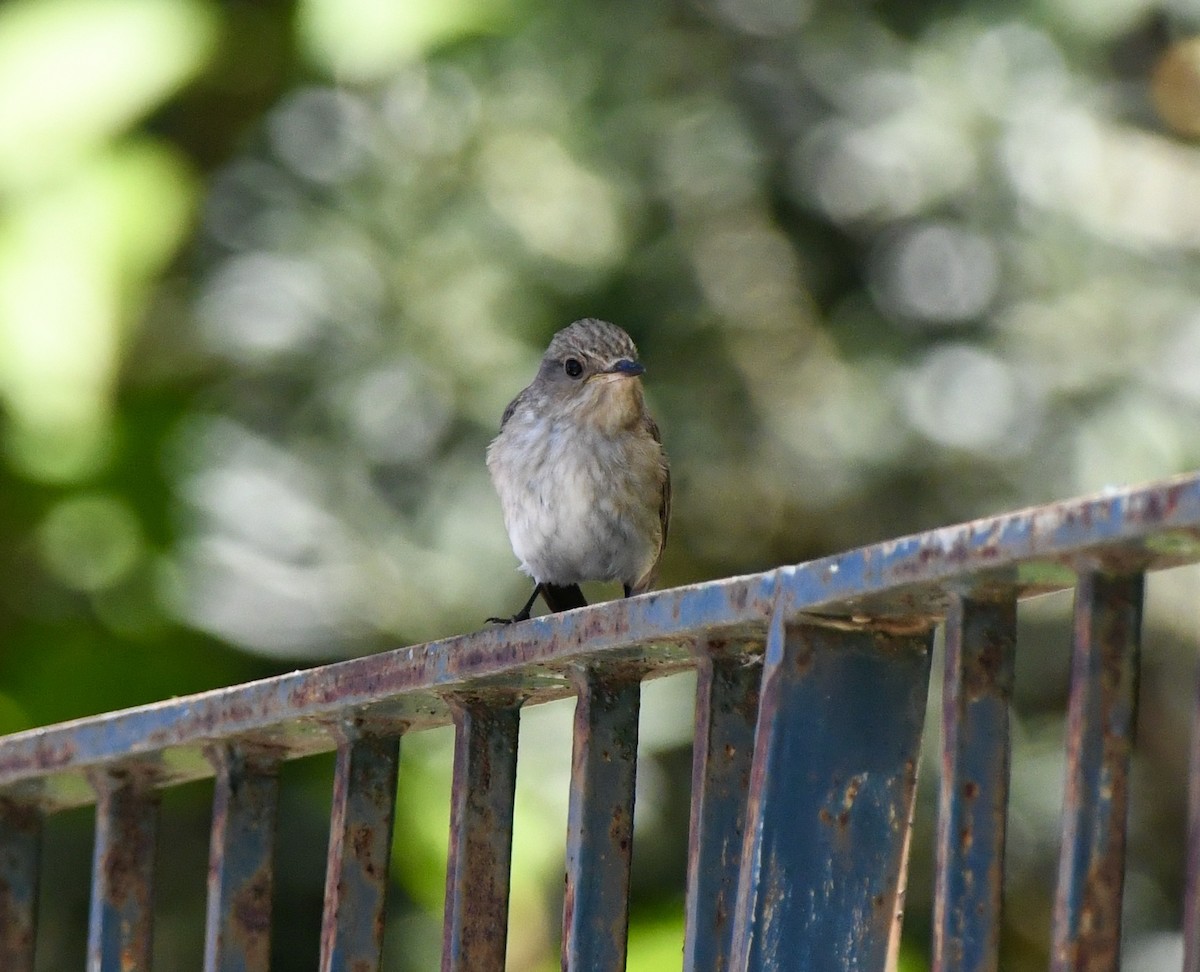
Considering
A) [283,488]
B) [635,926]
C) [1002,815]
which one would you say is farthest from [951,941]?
[283,488]

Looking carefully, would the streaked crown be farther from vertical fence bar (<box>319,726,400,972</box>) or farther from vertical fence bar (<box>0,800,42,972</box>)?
vertical fence bar (<box>319,726,400,972</box>)

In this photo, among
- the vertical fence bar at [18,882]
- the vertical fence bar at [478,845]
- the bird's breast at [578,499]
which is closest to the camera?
the vertical fence bar at [478,845]

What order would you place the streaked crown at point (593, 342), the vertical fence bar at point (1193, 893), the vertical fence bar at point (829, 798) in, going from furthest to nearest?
the streaked crown at point (593, 342)
the vertical fence bar at point (829, 798)
the vertical fence bar at point (1193, 893)

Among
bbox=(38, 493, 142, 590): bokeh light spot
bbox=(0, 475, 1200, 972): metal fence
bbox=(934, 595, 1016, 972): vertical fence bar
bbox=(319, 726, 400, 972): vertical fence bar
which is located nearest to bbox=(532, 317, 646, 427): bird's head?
bbox=(38, 493, 142, 590): bokeh light spot

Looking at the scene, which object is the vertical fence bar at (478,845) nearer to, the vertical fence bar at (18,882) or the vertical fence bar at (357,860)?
the vertical fence bar at (357,860)

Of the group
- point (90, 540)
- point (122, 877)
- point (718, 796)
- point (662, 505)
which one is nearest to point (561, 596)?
point (662, 505)

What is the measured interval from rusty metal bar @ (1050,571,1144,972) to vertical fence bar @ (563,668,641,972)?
1.91 feet

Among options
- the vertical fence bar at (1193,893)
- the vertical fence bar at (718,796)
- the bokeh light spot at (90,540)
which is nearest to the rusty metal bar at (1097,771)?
the vertical fence bar at (1193,893)

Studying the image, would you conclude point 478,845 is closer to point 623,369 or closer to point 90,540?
point 623,369

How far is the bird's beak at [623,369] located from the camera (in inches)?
168

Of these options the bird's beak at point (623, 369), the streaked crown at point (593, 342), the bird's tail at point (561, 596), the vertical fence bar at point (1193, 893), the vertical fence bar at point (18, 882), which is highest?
the streaked crown at point (593, 342)

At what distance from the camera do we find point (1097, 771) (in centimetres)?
153

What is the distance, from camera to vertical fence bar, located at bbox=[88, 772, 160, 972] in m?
2.59

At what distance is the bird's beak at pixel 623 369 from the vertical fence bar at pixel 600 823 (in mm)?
2206
